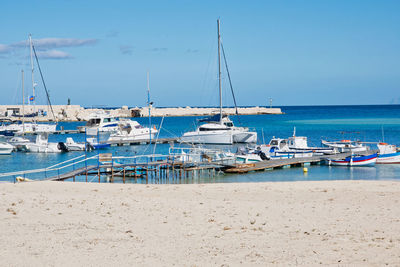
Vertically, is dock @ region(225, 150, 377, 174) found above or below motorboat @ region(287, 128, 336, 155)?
below

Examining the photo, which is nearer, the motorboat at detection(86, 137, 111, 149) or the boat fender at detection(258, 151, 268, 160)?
the boat fender at detection(258, 151, 268, 160)

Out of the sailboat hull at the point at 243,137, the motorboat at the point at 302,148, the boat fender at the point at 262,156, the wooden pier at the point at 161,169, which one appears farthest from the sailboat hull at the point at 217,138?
the wooden pier at the point at 161,169

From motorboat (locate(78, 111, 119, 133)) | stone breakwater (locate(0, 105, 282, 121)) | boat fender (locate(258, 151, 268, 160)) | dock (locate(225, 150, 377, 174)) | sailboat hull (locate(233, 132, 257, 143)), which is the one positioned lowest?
dock (locate(225, 150, 377, 174))

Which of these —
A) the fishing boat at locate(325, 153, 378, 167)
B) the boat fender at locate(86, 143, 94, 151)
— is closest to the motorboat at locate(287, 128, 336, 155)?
the fishing boat at locate(325, 153, 378, 167)

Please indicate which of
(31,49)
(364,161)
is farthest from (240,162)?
(31,49)

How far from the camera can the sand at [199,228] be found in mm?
10445

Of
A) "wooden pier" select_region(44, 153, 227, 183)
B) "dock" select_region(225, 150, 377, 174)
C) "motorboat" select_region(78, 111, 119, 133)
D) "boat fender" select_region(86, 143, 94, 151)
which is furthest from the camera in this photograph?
"motorboat" select_region(78, 111, 119, 133)

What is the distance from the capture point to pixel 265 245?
11406 mm

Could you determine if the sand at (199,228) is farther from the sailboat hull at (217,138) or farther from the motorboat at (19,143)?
the sailboat hull at (217,138)

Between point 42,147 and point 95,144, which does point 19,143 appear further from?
point 95,144

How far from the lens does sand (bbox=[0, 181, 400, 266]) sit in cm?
1045

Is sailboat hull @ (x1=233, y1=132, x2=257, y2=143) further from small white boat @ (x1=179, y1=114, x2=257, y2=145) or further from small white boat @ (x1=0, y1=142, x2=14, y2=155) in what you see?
small white boat @ (x1=0, y1=142, x2=14, y2=155)

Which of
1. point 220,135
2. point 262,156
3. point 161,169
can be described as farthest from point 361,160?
point 220,135

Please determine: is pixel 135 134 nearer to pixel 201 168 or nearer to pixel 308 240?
pixel 201 168
